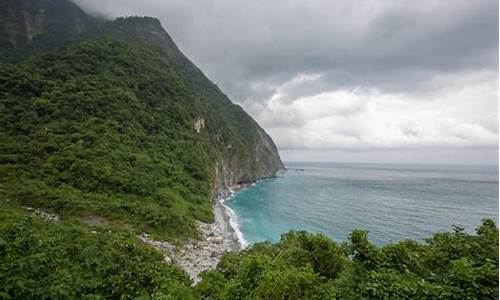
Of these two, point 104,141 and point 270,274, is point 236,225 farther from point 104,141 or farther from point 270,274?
point 270,274

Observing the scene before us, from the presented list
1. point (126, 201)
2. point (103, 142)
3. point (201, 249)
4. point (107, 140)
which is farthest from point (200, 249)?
point (107, 140)

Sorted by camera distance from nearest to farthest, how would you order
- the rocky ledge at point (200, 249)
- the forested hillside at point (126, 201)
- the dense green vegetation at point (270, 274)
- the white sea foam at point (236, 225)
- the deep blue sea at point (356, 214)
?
the dense green vegetation at point (270, 274) < the forested hillside at point (126, 201) < the rocky ledge at point (200, 249) < the white sea foam at point (236, 225) < the deep blue sea at point (356, 214)

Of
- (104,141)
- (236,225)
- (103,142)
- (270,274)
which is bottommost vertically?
(236,225)

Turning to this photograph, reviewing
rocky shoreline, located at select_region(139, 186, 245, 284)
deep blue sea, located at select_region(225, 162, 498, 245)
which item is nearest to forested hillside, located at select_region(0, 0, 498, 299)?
rocky shoreline, located at select_region(139, 186, 245, 284)

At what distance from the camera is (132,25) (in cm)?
10400

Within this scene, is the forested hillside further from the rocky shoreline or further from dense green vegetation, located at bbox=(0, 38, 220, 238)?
the rocky shoreline

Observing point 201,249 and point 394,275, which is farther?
point 201,249

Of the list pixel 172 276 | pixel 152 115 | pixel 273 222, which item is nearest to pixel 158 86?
pixel 152 115

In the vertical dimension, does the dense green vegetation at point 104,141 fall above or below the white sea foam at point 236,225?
above

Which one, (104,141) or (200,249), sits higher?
(104,141)

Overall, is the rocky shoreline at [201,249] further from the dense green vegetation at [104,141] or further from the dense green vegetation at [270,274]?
the dense green vegetation at [270,274]

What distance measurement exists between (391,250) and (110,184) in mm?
30024

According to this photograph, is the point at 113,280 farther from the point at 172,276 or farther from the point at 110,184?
the point at 110,184

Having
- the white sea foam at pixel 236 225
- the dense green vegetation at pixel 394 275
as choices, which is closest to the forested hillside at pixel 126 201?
the dense green vegetation at pixel 394 275
